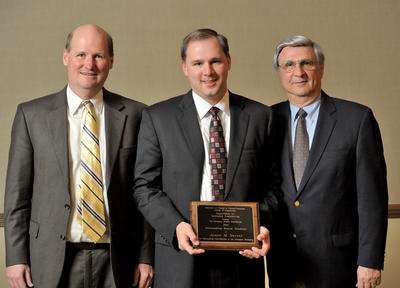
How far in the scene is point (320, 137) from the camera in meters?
2.41

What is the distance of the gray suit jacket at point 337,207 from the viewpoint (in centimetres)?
236

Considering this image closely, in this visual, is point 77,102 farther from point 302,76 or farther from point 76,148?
point 302,76

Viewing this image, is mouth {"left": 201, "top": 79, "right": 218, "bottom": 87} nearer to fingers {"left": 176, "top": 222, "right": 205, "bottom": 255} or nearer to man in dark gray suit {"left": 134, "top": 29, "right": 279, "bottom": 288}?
man in dark gray suit {"left": 134, "top": 29, "right": 279, "bottom": 288}

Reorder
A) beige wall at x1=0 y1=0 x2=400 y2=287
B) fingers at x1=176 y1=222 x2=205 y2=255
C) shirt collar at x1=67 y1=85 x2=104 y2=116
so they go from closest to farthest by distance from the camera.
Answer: fingers at x1=176 y1=222 x2=205 y2=255 < shirt collar at x1=67 y1=85 x2=104 y2=116 < beige wall at x1=0 y1=0 x2=400 y2=287

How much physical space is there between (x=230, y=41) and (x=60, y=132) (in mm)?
2183

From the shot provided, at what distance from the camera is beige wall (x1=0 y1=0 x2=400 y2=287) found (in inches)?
159

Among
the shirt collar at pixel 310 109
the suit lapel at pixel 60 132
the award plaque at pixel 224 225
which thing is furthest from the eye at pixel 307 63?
the suit lapel at pixel 60 132

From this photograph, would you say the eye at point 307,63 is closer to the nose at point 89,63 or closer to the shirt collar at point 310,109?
the shirt collar at point 310,109

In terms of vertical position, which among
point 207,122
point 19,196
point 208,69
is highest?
point 208,69

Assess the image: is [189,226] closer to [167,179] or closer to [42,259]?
[167,179]

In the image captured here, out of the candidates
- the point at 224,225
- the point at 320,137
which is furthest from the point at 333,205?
the point at 224,225

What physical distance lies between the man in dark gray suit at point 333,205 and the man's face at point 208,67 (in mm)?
474

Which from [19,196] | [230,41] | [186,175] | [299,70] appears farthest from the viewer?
[230,41]

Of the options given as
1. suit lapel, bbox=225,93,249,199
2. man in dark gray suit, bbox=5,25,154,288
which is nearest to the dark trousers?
man in dark gray suit, bbox=5,25,154,288
